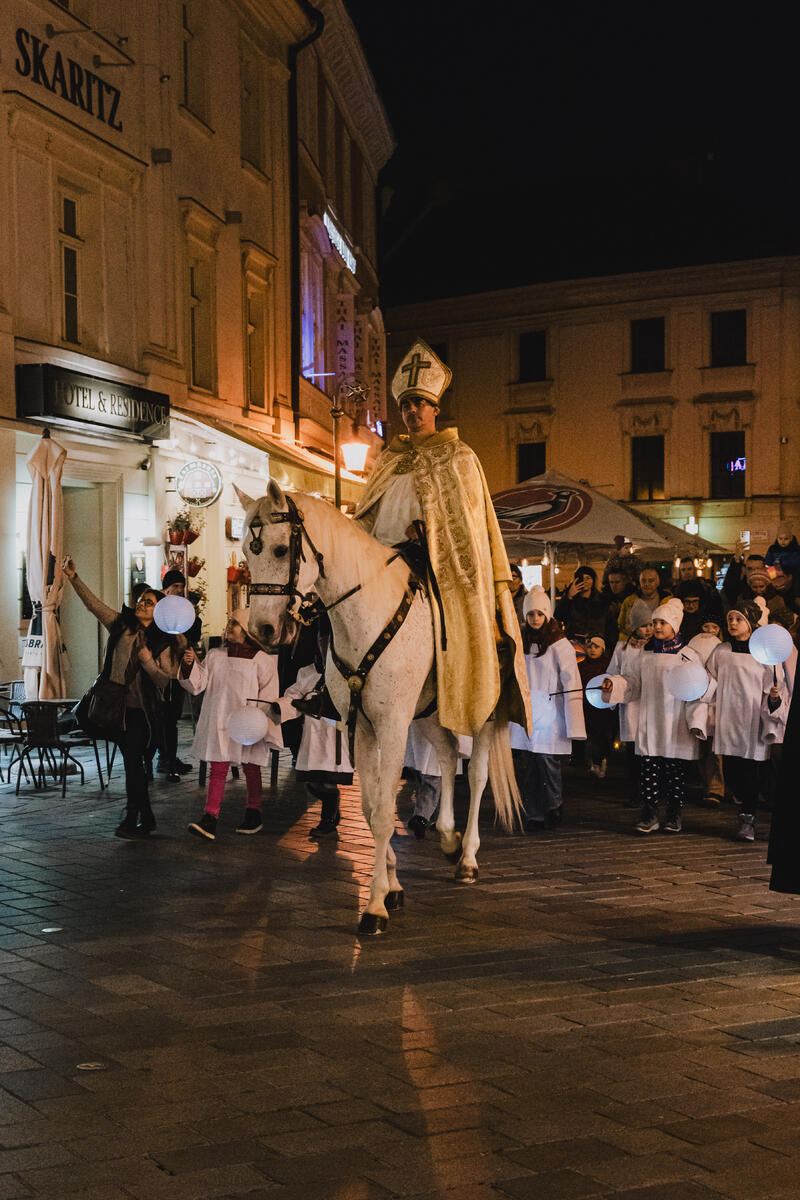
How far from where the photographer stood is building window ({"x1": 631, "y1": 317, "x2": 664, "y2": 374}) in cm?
4303

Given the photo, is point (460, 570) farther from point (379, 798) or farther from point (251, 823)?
point (251, 823)

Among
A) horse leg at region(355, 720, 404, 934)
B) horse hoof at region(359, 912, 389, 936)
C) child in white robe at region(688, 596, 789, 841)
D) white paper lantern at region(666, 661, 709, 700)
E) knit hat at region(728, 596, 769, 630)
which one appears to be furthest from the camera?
knit hat at region(728, 596, 769, 630)

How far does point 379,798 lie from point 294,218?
2019 cm

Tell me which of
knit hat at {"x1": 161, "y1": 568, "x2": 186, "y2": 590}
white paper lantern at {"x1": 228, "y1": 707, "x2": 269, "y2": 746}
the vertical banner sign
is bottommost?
white paper lantern at {"x1": 228, "y1": 707, "x2": 269, "y2": 746}

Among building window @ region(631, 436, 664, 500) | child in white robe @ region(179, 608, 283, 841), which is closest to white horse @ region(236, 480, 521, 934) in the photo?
child in white robe @ region(179, 608, 283, 841)

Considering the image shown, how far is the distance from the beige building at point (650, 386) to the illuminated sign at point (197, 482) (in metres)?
25.6

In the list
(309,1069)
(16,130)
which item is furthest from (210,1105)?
(16,130)

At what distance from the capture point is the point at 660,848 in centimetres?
961

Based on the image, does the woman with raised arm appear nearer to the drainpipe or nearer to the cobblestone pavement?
the cobblestone pavement

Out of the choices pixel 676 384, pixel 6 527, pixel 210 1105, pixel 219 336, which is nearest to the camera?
pixel 210 1105

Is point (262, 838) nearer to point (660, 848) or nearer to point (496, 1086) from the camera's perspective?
point (660, 848)

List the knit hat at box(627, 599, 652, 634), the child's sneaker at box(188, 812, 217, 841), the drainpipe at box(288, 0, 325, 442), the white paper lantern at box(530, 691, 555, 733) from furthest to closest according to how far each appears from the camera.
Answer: the drainpipe at box(288, 0, 325, 442) → the knit hat at box(627, 599, 652, 634) → the white paper lantern at box(530, 691, 555, 733) → the child's sneaker at box(188, 812, 217, 841)

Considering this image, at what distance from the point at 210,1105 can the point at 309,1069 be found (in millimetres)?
467

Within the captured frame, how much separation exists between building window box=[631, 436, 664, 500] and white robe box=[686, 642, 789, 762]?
1279 inches
